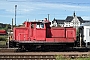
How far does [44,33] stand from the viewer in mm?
20172

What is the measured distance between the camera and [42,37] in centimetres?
2028

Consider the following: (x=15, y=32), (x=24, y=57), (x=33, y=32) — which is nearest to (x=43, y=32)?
(x=33, y=32)

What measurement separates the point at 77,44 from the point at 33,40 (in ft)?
12.5

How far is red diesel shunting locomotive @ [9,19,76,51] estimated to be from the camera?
20.0 meters

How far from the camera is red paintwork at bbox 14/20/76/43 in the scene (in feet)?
66.3

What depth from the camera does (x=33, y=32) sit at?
2047cm

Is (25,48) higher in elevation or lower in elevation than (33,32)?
lower

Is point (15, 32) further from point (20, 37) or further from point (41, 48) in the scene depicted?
point (41, 48)

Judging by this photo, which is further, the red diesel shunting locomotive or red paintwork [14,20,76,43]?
red paintwork [14,20,76,43]

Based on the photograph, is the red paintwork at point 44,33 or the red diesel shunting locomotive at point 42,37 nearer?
the red diesel shunting locomotive at point 42,37

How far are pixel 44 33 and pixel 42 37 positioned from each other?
0.40 metres

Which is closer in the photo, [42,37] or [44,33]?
[44,33]

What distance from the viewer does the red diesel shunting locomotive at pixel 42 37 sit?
20.0 metres

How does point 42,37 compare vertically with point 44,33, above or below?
below
